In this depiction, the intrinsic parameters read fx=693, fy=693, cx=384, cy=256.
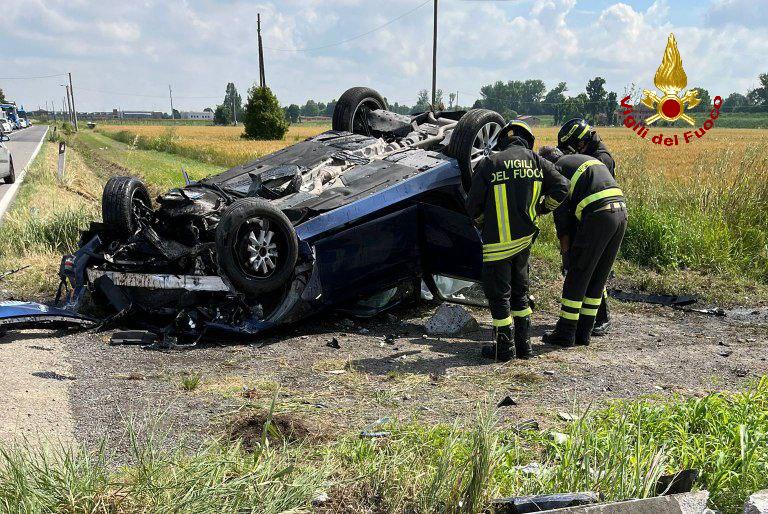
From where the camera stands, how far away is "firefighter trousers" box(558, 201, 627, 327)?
5270 mm

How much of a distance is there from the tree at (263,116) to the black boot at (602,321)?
35.7m

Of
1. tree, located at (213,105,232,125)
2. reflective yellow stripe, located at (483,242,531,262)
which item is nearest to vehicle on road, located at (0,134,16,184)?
reflective yellow stripe, located at (483,242,531,262)

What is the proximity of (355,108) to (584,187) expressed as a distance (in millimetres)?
2878

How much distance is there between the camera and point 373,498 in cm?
265

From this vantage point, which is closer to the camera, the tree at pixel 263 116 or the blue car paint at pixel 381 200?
the blue car paint at pixel 381 200

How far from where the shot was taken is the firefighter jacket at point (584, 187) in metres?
5.29

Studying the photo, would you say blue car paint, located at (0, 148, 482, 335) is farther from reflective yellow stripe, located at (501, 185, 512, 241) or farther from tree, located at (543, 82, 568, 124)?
tree, located at (543, 82, 568, 124)

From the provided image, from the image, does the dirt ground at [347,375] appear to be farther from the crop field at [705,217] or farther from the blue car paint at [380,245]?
the crop field at [705,217]

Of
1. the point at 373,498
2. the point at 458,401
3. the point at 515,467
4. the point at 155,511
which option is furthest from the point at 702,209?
the point at 155,511

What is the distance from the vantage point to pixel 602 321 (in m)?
6.01

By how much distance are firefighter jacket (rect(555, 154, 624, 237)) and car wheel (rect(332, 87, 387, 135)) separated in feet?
8.57

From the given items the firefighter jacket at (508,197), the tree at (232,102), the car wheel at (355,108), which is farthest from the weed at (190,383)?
the tree at (232,102)

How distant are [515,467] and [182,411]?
1871 mm

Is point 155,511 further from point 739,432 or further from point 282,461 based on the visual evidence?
point 739,432
